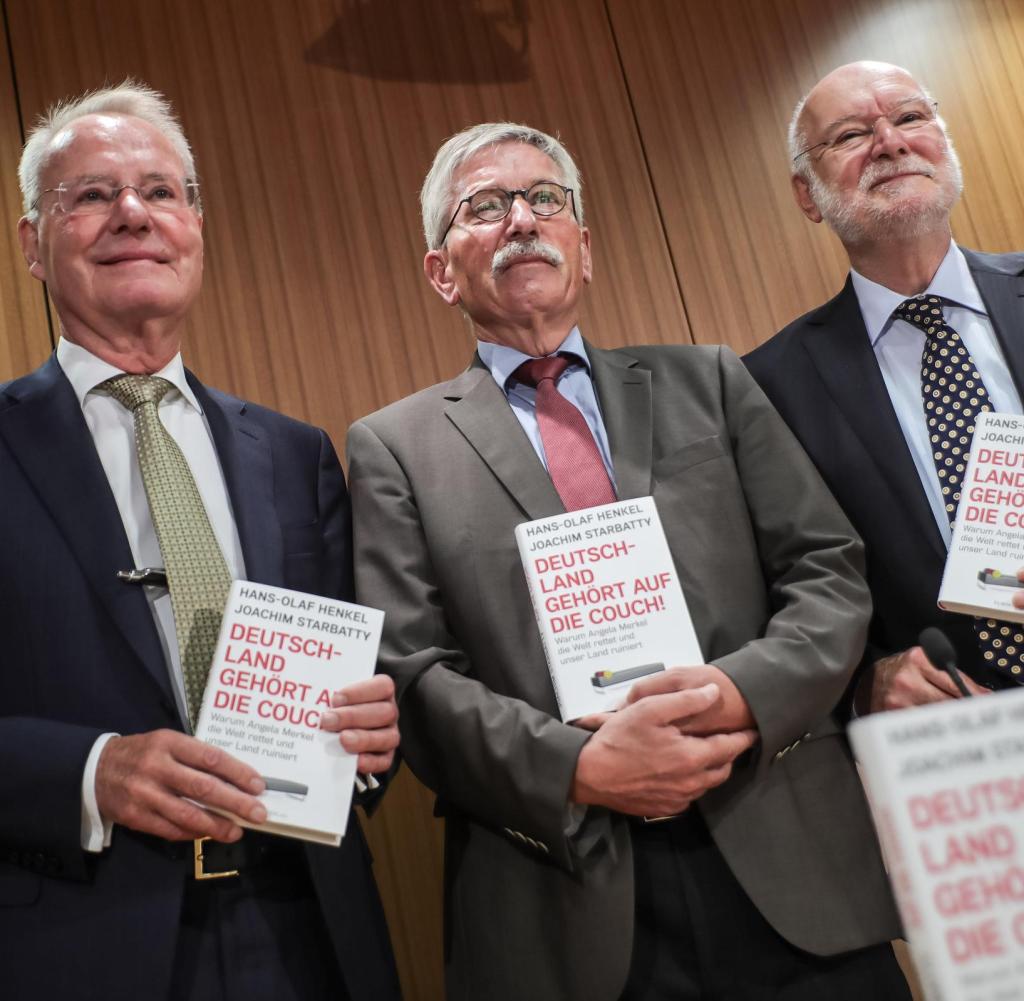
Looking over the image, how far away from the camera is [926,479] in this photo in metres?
2.21

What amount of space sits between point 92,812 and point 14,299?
161 cm

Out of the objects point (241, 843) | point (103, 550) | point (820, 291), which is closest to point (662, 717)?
point (241, 843)

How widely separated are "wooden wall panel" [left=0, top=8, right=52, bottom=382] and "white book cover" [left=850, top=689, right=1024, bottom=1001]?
8.00 ft

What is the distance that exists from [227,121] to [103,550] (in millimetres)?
1684

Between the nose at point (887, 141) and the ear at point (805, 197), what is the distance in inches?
7.7

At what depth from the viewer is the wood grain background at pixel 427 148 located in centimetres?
288

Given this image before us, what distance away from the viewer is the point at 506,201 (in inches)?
93.0

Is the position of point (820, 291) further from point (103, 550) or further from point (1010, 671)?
point (103, 550)

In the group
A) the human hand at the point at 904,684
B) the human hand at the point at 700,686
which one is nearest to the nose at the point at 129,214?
the human hand at the point at 700,686

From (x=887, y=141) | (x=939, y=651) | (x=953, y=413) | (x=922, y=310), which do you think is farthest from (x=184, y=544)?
(x=887, y=141)

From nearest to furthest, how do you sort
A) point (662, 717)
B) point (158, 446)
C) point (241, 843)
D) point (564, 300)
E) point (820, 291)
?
1. point (662, 717)
2. point (241, 843)
3. point (158, 446)
4. point (564, 300)
5. point (820, 291)

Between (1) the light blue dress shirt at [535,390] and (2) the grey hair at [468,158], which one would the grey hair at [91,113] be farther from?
(1) the light blue dress shirt at [535,390]

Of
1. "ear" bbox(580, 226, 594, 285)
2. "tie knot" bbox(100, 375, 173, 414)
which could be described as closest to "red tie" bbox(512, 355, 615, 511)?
"ear" bbox(580, 226, 594, 285)

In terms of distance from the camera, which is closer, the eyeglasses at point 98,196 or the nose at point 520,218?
the eyeglasses at point 98,196
